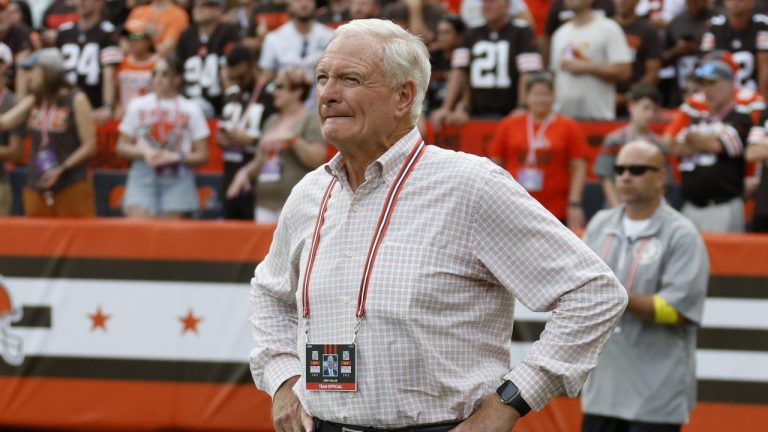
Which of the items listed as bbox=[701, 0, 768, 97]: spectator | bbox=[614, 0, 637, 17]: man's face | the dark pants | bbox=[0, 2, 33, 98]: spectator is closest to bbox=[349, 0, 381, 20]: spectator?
bbox=[614, 0, 637, 17]: man's face

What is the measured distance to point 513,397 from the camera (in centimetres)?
315

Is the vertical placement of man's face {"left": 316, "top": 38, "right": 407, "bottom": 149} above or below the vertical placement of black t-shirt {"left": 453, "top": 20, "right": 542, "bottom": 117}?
above

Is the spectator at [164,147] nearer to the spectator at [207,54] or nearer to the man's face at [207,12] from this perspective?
the spectator at [207,54]

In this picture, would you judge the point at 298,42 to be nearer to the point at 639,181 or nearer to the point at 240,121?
the point at 240,121

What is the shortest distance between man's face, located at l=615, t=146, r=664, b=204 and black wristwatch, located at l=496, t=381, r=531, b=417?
3033 millimetres

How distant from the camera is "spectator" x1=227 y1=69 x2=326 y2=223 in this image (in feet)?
29.7

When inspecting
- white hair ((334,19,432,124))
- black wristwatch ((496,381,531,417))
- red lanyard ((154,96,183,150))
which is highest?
white hair ((334,19,432,124))

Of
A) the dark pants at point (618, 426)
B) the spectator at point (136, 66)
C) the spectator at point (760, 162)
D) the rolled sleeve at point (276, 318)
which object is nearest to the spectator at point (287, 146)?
the spectator at point (136, 66)

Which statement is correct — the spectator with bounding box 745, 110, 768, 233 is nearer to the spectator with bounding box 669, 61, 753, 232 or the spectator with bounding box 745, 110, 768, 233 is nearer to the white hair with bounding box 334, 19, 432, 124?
the spectator with bounding box 669, 61, 753, 232

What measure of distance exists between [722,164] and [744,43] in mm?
2321

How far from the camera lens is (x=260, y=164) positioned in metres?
9.61

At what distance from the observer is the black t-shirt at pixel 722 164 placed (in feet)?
27.8

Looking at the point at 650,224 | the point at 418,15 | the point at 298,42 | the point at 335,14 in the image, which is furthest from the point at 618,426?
the point at 335,14

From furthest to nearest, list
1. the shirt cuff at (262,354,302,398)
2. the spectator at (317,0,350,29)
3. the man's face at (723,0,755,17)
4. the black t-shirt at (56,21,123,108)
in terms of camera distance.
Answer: the black t-shirt at (56,21,123,108), the spectator at (317,0,350,29), the man's face at (723,0,755,17), the shirt cuff at (262,354,302,398)
